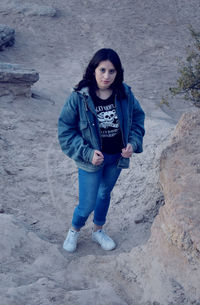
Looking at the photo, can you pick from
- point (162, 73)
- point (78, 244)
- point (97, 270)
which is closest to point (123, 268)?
point (97, 270)

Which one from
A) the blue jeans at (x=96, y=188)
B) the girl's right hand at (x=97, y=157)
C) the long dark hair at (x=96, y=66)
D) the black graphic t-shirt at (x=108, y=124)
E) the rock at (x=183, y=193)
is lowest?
the blue jeans at (x=96, y=188)

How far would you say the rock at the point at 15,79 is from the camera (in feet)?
21.6

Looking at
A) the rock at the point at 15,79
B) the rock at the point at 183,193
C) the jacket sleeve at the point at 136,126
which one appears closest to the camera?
the rock at the point at 183,193

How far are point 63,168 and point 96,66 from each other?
2.50 metres

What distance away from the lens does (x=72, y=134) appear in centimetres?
305

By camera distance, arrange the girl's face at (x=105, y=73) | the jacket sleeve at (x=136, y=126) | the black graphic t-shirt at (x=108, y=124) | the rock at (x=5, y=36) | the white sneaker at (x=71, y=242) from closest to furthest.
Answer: the girl's face at (x=105, y=73), the black graphic t-shirt at (x=108, y=124), the jacket sleeve at (x=136, y=126), the white sneaker at (x=71, y=242), the rock at (x=5, y=36)

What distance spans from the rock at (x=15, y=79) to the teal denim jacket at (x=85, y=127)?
385cm

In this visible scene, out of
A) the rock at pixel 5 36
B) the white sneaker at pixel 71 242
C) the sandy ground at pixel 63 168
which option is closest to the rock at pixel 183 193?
the sandy ground at pixel 63 168

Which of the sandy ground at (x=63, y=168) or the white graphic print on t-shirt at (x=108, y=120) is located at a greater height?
the white graphic print on t-shirt at (x=108, y=120)

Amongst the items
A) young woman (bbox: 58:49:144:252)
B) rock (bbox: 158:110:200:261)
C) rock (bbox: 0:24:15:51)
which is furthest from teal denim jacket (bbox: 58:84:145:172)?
A: rock (bbox: 0:24:15:51)

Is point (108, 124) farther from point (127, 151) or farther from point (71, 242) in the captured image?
point (71, 242)

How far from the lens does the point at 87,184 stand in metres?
3.16

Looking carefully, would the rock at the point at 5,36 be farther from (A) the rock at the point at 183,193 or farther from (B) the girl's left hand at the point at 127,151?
(B) the girl's left hand at the point at 127,151

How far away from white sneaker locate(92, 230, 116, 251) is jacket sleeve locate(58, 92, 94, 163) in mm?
935
